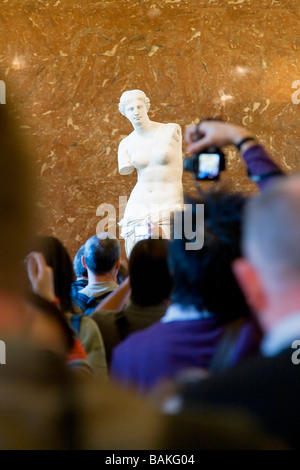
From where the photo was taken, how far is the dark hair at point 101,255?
12.1ft

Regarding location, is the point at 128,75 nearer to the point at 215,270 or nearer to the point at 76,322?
the point at 76,322

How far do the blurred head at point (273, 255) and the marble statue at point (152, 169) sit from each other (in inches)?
234

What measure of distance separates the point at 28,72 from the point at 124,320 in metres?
7.47

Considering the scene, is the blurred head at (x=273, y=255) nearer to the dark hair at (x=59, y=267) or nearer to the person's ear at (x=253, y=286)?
the person's ear at (x=253, y=286)

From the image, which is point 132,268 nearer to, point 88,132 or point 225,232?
point 225,232

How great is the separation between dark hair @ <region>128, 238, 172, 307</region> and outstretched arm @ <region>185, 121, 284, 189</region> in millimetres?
558

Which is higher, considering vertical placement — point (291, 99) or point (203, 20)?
point (203, 20)

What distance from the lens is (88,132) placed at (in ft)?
31.0

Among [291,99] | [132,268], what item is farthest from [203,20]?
[132,268]

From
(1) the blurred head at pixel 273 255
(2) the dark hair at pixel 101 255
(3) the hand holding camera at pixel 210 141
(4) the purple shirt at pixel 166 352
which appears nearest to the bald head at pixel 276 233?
(1) the blurred head at pixel 273 255

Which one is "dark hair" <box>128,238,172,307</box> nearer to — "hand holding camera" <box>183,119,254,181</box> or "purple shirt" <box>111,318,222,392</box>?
"hand holding camera" <box>183,119,254,181</box>

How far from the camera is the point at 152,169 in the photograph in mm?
7398

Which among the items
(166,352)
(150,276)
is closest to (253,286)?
(166,352)

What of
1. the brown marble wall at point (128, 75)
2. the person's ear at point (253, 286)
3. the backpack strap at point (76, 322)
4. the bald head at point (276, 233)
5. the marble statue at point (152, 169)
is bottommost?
the backpack strap at point (76, 322)
